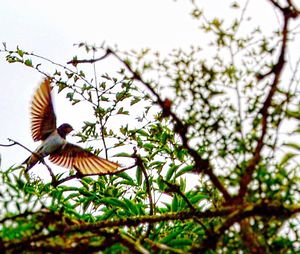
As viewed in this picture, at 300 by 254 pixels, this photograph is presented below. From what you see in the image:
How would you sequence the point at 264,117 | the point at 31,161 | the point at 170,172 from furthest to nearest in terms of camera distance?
the point at 31,161, the point at 170,172, the point at 264,117

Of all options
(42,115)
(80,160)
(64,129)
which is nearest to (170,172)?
(80,160)

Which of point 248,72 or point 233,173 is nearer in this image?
point 233,173

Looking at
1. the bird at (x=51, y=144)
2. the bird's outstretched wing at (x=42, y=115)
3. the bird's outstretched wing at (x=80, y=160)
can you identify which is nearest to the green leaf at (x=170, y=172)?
the bird's outstretched wing at (x=80, y=160)

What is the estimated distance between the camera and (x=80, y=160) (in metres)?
3.91

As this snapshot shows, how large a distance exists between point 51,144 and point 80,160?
0.24m

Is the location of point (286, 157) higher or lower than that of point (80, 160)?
lower

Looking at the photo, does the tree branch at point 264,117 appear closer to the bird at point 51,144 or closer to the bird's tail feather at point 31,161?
the bird at point 51,144

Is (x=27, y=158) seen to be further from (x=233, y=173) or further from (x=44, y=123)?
(x=233, y=173)

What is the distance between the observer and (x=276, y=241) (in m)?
1.40

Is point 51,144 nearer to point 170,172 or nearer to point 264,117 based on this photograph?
point 170,172

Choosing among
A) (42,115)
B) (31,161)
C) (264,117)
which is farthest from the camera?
(42,115)

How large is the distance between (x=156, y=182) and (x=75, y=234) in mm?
1735

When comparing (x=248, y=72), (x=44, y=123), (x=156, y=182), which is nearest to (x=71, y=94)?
(x=44, y=123)

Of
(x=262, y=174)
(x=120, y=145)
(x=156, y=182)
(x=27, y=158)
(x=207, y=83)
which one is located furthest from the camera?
(x=27, y=158)
